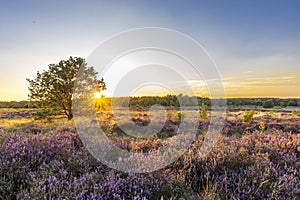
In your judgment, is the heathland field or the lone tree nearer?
the heathland field

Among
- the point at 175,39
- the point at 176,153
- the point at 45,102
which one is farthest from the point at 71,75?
the point at 176,153

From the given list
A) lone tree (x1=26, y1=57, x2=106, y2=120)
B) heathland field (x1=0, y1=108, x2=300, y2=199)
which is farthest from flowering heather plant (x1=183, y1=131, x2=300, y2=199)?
lone tree (x1=26, y1=57, x2=106, y2=120)

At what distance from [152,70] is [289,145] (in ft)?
11.8

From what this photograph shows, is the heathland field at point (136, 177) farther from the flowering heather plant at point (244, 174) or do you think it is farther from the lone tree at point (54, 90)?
the lone tree at point (54, 90)

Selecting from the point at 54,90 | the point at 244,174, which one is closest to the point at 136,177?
the point at 244,174

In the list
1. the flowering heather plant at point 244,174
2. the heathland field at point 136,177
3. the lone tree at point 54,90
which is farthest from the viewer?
the lone tree at point 54,90

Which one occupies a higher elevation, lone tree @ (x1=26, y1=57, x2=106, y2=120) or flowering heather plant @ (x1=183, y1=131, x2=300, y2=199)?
lone tree @ (x1=26, y1=57, x2=106, y2=120)

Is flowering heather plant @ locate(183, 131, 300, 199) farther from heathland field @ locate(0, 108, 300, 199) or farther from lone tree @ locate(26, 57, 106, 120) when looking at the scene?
lone tree @ locate(26, 57, 106, 120)

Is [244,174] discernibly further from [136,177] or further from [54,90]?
[54,90]

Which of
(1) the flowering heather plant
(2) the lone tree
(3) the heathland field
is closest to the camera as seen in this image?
(3) the heathland field

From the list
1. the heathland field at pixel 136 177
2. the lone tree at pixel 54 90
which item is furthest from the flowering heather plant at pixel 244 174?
the lone tree at pixel 54 90

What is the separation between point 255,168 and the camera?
118 inches

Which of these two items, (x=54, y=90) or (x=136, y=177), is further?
(x=54, y=90)

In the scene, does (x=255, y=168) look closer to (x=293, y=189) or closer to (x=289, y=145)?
(x=293, y=189)
